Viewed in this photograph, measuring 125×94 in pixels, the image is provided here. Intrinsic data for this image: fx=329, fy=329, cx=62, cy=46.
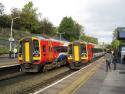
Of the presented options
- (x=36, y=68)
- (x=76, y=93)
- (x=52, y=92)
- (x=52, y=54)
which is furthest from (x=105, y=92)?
(x=52, y=54)

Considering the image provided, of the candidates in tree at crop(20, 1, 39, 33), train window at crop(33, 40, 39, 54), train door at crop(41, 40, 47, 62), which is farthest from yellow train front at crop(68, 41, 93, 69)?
tree at crop(20, 1, 39, 33)

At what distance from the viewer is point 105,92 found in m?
13.5

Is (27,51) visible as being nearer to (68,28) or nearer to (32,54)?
(32,54)

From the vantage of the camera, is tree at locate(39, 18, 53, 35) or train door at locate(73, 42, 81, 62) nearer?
train door at locate(73, 42, 81, 62)

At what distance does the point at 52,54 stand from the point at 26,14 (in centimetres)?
7798

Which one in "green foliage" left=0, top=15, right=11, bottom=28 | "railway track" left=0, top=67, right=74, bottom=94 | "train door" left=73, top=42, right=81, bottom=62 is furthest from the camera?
"green foliage" left=0, top=15, right=11, bottom=28

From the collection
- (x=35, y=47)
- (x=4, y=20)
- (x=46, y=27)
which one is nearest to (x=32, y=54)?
(x=35, y=47)

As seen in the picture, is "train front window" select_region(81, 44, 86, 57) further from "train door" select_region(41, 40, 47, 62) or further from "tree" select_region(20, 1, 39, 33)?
"tree" select_region(20, 1, 39, 33)

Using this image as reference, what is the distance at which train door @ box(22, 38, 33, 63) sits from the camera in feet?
85.7

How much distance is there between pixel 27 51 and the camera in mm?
26281

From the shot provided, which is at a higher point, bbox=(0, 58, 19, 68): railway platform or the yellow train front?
the yellow train front

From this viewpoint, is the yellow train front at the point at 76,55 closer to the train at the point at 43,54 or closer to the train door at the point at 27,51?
the train at the point at 43,54

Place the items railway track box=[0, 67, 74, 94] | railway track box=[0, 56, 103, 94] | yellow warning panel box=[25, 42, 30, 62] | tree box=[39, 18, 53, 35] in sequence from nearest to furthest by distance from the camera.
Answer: railway track box=[0, 67, 74, 94], railway track box=[0, 56, 103, 94], yellow warning panel box=[25, 42, 30, 62], tree box=[39, 18, 53, 35]

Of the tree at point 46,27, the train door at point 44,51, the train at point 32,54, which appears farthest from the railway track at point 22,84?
the tree at point 46,27
